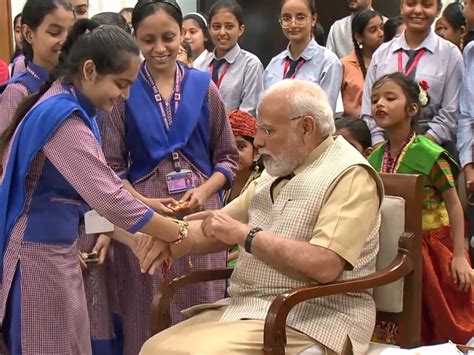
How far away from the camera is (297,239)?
2125 mm

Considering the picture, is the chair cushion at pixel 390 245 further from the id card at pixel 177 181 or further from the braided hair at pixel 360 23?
the braided hair at pixel 360 23

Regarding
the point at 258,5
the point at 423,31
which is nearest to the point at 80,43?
the point at 423,31

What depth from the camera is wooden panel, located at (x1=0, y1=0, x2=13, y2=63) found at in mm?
5812

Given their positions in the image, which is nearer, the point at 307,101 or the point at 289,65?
the point at 307,101

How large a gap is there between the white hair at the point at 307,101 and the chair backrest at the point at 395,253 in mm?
323

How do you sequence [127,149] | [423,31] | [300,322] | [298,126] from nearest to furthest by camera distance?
[300,322], [298,126], [127,149], [423,31]

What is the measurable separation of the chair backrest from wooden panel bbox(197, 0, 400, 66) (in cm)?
470

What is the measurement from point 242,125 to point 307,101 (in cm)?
119

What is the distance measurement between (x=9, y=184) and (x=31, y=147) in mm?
139

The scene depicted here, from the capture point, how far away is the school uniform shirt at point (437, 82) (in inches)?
126

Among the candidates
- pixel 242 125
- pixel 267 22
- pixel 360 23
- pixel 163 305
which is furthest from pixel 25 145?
pixel 267 22

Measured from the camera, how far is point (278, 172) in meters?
2.25

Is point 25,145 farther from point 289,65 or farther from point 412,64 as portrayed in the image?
point 289,65

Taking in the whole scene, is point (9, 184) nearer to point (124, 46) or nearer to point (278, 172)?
point (124, 46)
